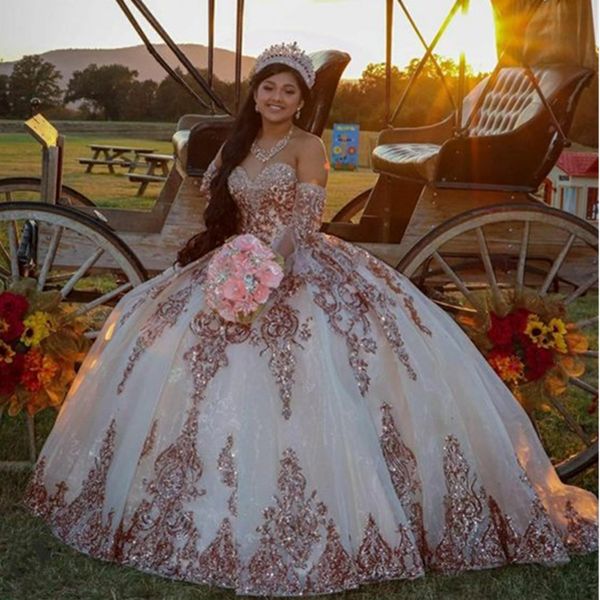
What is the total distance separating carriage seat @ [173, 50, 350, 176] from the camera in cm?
398

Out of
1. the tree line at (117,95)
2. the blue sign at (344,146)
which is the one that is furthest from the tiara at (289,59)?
the blue sign at (344,146)

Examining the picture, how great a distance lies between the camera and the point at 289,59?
3484mm

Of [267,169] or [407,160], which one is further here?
[407,160]

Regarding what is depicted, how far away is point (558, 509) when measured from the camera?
340 centimetres

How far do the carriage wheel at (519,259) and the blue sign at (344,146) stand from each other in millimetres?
15078

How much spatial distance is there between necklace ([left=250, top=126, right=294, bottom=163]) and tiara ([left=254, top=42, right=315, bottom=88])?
19cm

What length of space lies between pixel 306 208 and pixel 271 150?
0.24 metres

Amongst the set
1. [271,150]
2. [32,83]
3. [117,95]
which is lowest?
[271,150]

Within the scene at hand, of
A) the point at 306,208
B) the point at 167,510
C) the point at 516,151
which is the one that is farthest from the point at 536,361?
the point at 167,510

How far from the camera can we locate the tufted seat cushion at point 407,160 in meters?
4.21

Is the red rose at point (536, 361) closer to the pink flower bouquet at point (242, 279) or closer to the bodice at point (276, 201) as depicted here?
the bodice at point (276, 201)

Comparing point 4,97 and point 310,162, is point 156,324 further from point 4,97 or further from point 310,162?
point 4,97

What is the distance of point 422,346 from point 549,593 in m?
0.81

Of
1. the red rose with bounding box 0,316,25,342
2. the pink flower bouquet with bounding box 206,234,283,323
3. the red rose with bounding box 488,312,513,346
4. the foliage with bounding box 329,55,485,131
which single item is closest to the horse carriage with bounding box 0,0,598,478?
the red rose with bounding box 488,312,513,346
